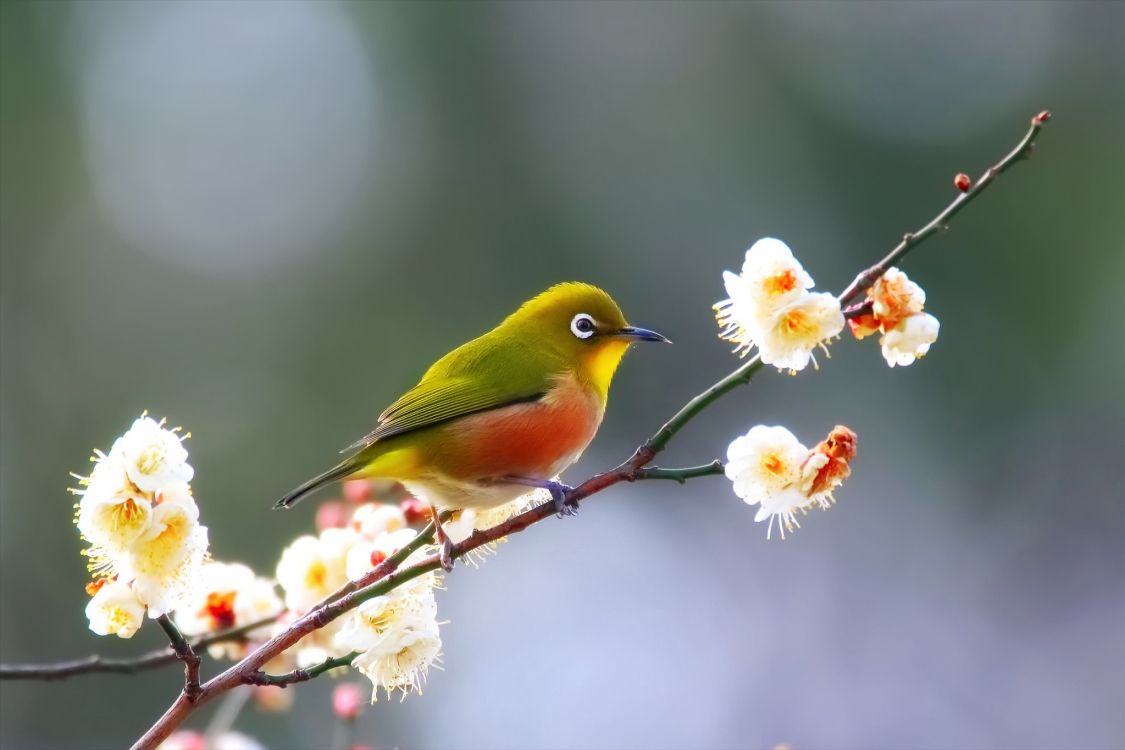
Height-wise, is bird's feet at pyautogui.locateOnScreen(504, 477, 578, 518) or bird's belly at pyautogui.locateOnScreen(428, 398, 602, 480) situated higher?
bird's belly at pyautogui.locateOnScreen(428, 398, 602, 480)

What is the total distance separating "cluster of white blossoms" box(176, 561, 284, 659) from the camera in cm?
415

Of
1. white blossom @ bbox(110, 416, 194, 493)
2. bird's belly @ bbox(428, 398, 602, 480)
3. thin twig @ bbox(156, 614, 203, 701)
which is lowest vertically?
thin twig @ bbox(156, 614, 203, 701)

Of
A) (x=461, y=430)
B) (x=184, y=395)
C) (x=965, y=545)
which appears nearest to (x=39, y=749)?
(x=184, y=395)

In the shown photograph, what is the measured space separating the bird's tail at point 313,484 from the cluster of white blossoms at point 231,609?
48cm

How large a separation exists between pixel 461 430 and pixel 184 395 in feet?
29.0

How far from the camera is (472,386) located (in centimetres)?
463

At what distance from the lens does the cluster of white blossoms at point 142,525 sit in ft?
8.73

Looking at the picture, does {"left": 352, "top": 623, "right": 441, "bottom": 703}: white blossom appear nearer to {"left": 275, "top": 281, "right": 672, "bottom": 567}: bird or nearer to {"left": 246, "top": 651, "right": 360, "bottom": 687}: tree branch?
{"left": 246, "top": 651, "right": 360, "bottom": 687}: tree branch

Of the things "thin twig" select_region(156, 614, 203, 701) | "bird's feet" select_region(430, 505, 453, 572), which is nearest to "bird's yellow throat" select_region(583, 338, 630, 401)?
"bird's feet" select_region(430, 505, 453, 572)

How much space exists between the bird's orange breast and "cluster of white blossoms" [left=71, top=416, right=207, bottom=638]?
1369 millimetres

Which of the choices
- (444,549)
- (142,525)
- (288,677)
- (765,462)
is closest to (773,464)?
(765,462)

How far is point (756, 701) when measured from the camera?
43.0ft

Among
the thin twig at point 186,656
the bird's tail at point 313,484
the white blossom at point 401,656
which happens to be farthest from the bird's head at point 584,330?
the thin twig at point 186,656

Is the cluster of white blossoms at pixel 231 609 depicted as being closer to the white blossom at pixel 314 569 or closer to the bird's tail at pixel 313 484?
the white blossom at pixel 314 569
